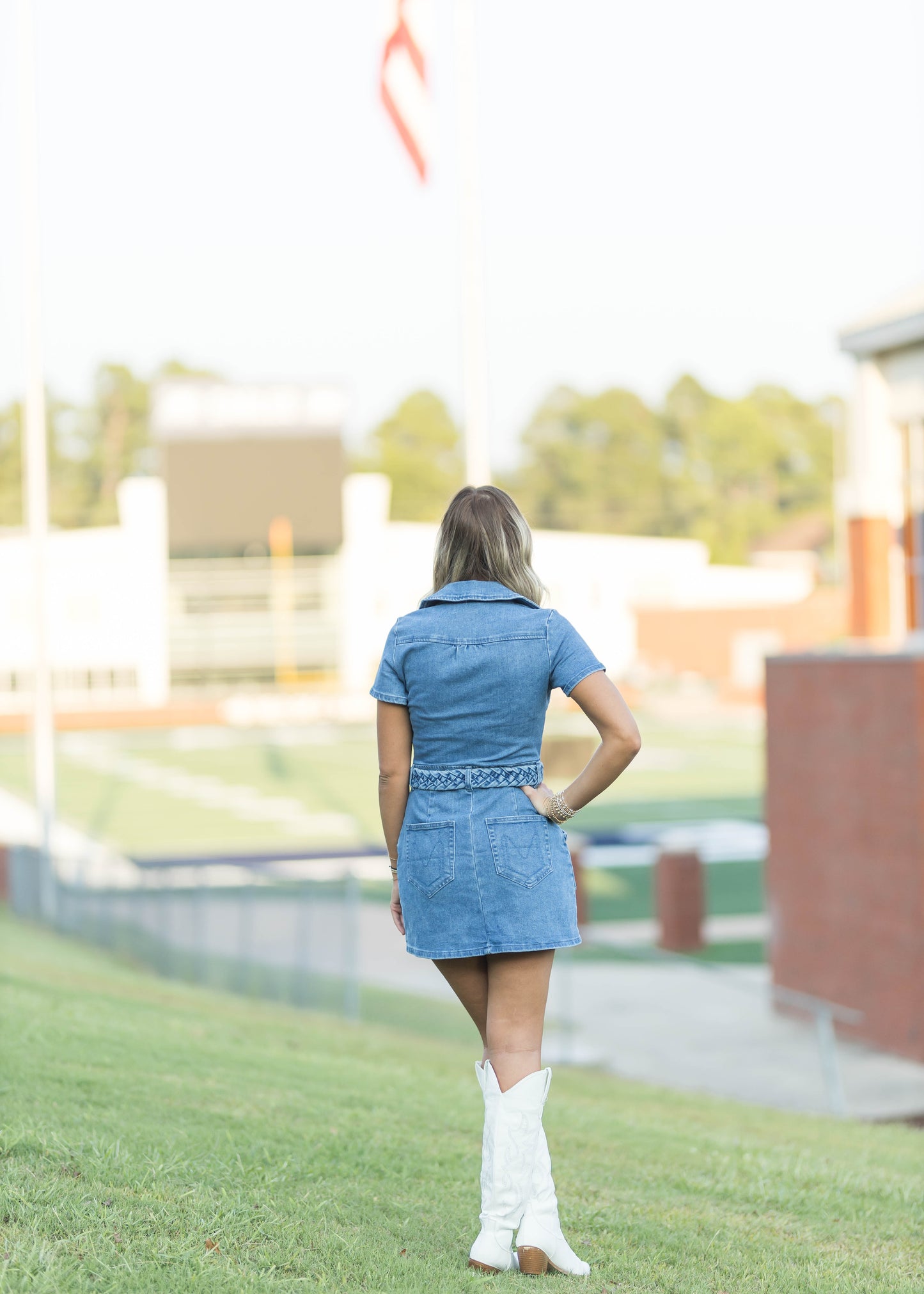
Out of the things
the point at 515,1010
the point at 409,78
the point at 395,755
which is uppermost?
the point at 409,78

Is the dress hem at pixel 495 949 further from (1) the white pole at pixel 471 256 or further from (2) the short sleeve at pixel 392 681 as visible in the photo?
(1) the white pole at pixel 471 256

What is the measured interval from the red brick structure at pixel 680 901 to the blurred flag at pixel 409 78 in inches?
309

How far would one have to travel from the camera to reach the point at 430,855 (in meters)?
3.49

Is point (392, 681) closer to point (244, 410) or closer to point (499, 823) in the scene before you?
point (499, 823)

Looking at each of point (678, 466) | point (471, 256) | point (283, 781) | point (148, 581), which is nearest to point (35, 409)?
point (471, 256)

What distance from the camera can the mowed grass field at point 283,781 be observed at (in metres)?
27.5

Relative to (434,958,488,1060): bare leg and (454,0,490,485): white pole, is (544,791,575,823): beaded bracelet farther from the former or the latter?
(454,0,490,485): white pole

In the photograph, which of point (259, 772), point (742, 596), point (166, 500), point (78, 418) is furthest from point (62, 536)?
point (78, 418)

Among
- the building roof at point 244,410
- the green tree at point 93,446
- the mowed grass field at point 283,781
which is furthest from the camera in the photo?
the green tree at point 93,446

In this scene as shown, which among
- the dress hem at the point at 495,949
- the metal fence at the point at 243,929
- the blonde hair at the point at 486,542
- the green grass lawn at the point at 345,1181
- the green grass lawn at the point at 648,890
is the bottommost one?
the green grass lawn at the point at 648,890

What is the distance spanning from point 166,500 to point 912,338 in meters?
46.8

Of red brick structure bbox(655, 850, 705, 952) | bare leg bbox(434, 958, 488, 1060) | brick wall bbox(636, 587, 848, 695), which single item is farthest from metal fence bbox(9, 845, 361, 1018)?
brick wall bbox(636, 587, 848, 695)

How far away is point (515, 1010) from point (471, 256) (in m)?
10.6

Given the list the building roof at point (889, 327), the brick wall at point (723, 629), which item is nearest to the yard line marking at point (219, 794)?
the building roof at point (889, 327)
